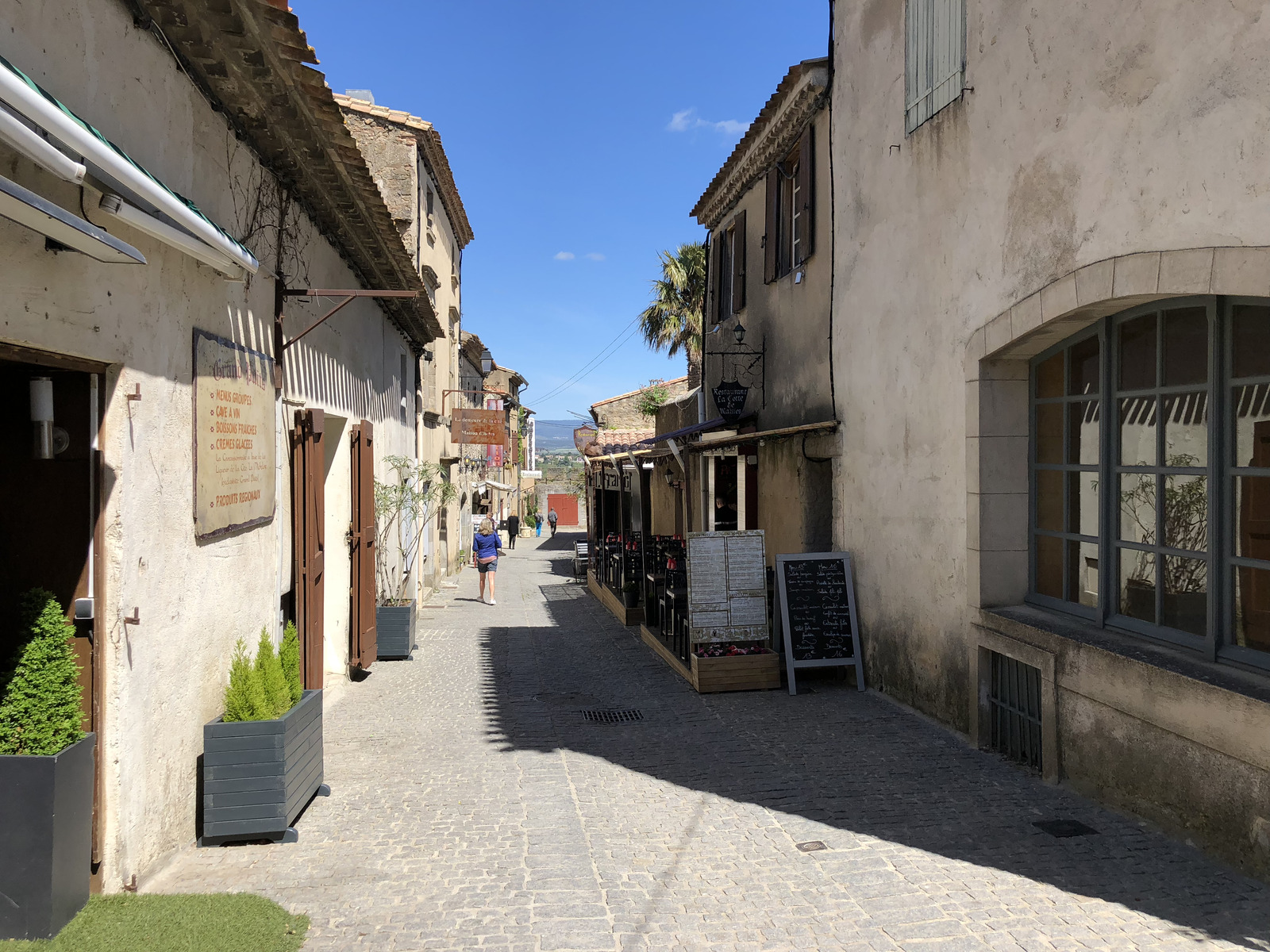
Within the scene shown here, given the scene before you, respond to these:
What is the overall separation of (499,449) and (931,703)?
99.8 feet

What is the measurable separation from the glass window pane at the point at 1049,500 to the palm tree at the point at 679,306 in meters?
22.5

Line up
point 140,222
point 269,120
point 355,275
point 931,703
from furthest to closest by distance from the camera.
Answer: point 355,275 < point 931,703 < point 269,120 < point 140,222

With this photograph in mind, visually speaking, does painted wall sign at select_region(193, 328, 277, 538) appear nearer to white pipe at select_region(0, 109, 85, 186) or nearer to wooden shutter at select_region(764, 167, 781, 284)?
white pipe at select_region(0, 109, 85, 186)

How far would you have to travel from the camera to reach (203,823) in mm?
4746

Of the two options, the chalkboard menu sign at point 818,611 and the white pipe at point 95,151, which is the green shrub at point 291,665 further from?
the chalkboard menu sign at point 818,611

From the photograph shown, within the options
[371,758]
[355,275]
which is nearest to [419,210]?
[355,275]

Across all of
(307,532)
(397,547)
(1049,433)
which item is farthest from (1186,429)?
(397,547)

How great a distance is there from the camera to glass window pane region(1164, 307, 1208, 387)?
4.85m

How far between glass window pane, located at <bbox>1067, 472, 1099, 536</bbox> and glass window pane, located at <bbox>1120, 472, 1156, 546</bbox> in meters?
0.23

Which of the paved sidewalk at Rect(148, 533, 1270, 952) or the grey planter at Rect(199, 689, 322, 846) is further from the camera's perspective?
the grey planter at Rect(199, 689, 322, 846)

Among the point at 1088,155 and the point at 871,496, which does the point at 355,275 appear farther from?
the point at 1088,155

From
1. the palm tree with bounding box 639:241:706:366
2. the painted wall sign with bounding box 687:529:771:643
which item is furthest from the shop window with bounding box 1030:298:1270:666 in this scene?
the palm tree with bounding box 639:241:706:366

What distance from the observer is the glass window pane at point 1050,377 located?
621 centimetres

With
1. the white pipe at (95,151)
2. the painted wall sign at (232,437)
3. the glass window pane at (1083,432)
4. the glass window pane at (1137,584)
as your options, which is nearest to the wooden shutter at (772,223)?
Result: the glass window pane at (1083,432)
